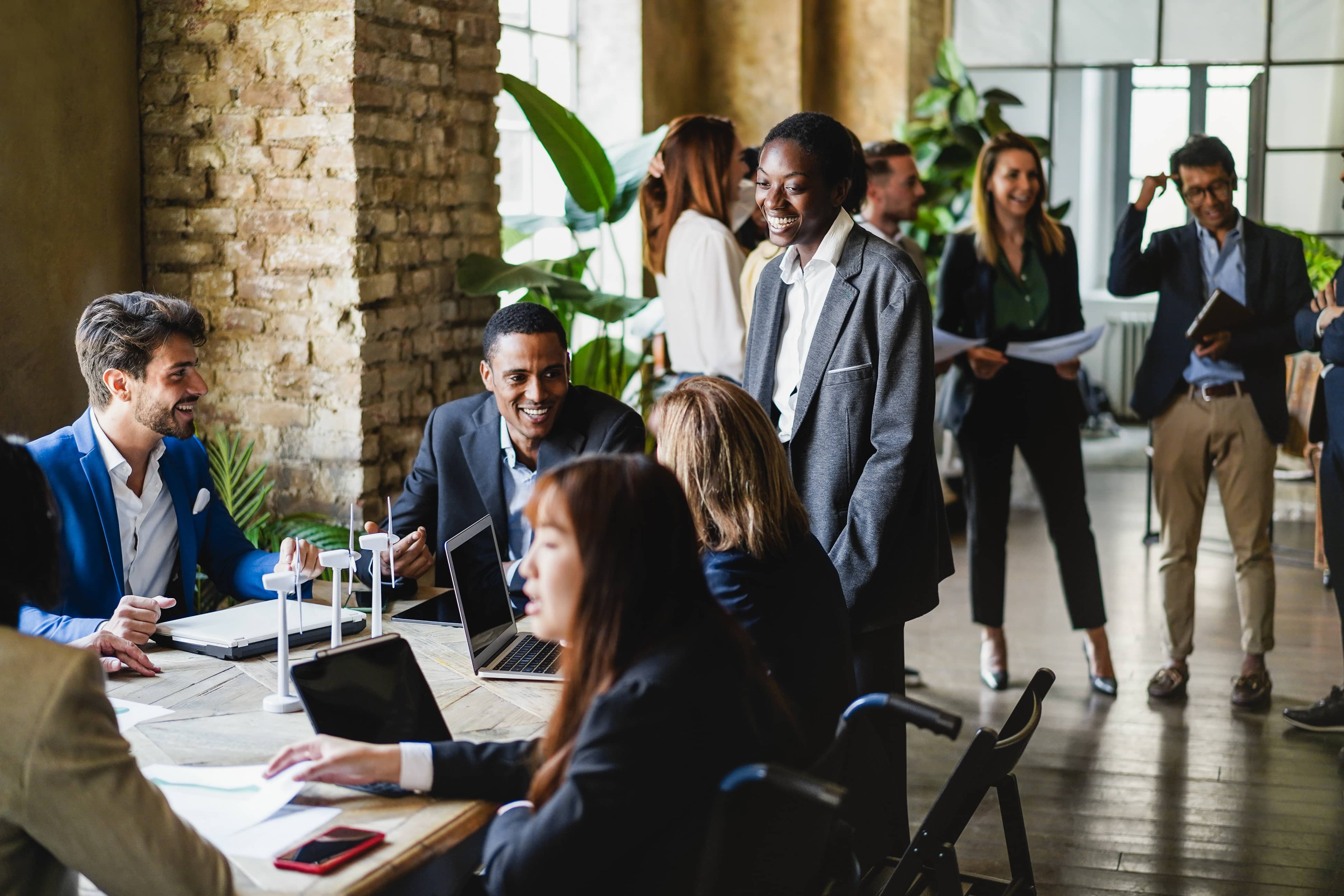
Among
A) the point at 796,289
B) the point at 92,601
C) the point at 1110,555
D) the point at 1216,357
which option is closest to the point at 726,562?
the point at 796,289

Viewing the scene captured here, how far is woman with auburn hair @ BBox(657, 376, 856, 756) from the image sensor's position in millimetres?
2076

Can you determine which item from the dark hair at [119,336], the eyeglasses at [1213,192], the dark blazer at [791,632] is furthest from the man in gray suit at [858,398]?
the eyeglasses at [1213,192]

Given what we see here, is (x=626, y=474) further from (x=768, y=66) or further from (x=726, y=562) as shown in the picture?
(x=768, y=66)

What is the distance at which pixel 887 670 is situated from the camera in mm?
2918

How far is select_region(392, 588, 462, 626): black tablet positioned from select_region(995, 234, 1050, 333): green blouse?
92.9 inches

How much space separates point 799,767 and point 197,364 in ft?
10.8

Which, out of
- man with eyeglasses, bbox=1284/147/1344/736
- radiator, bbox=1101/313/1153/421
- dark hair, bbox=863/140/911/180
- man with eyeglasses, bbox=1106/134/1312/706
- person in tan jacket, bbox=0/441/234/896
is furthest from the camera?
radiator, bbox=1101/313/1153/421

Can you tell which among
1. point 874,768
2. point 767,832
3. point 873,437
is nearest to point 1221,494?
point 873,437

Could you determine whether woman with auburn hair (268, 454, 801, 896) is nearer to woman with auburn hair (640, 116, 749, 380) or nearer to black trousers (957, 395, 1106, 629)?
woman with auburn hair (640, 116, 749, 380)

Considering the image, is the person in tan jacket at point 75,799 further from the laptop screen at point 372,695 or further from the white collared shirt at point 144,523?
the white collared shirt at point 144,523

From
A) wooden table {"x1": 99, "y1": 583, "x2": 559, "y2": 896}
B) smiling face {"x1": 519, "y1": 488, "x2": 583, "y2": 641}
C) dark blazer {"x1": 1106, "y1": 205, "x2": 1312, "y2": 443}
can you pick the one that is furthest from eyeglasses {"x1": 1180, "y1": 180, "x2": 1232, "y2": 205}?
smiling face {"x1": 519, "y1": 488, "x2": 583, "y2": 641}

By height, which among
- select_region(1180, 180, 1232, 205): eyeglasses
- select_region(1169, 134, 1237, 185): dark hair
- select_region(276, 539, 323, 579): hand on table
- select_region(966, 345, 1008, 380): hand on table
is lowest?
select_region(276, 539, 323, 579): hand on table

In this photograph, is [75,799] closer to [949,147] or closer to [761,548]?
[761,548]

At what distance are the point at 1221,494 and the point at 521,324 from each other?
2578 millimetres
